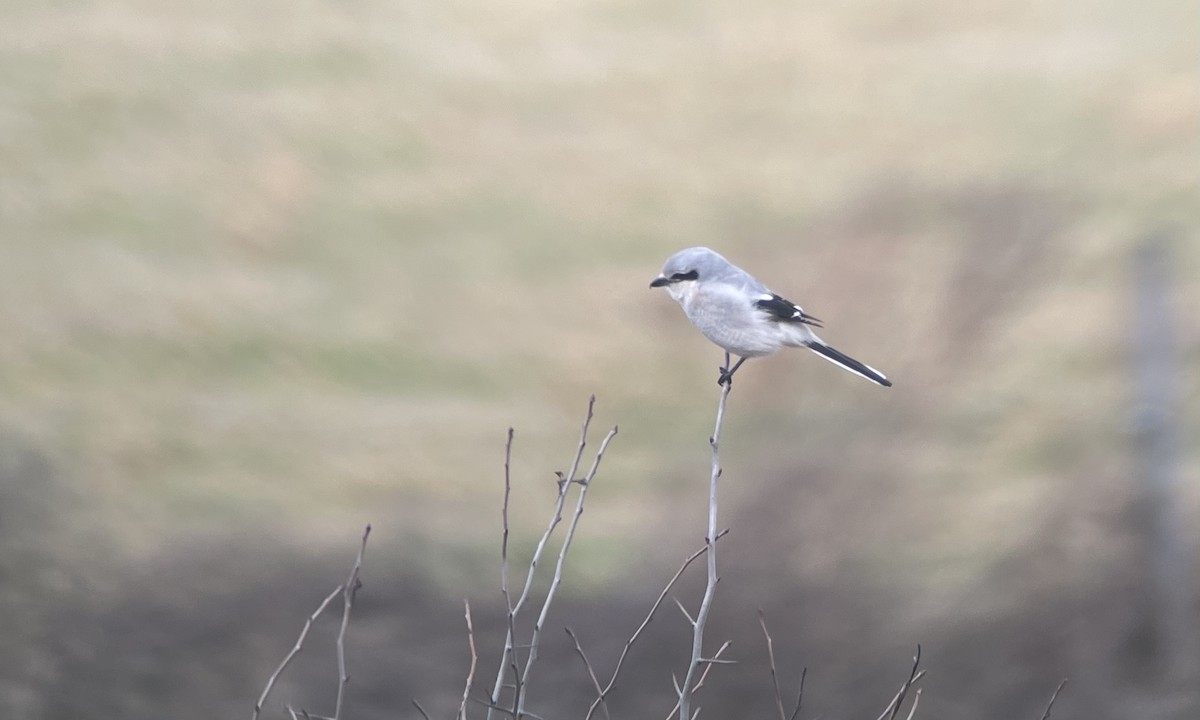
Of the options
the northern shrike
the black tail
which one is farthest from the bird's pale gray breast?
the black tail

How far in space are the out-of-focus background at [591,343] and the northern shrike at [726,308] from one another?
2.68 m

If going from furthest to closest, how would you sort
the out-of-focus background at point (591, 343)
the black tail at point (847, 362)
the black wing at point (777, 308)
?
the out-of-focus background at point (591, 343), the black wing at point (777, 308), the black tail at point (847, 362)

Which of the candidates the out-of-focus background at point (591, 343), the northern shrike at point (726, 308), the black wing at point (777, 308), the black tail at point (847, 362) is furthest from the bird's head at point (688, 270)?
the out-of-focus background at point (591, 343)

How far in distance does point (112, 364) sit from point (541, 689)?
759cm

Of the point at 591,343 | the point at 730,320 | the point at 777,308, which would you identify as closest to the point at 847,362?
the point at 777,308

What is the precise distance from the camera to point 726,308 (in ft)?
12.0

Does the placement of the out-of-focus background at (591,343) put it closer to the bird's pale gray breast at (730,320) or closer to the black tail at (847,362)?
the black tail at (847,362)

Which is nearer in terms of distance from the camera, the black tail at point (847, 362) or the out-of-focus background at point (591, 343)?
the black tail at point (847, 362)

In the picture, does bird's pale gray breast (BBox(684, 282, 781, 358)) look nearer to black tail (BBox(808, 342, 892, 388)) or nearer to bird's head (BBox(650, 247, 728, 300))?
bird's head (BBox(650, 247, 728, 300))

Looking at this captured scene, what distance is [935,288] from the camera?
36.7 ft

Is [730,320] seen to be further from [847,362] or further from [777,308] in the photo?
[847,362]

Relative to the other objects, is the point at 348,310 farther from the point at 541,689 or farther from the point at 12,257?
the point at 541,689

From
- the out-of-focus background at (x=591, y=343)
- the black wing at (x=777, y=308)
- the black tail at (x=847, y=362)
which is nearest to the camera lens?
the black tail at (x=847, y=362)

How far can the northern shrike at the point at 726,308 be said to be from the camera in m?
3.68
